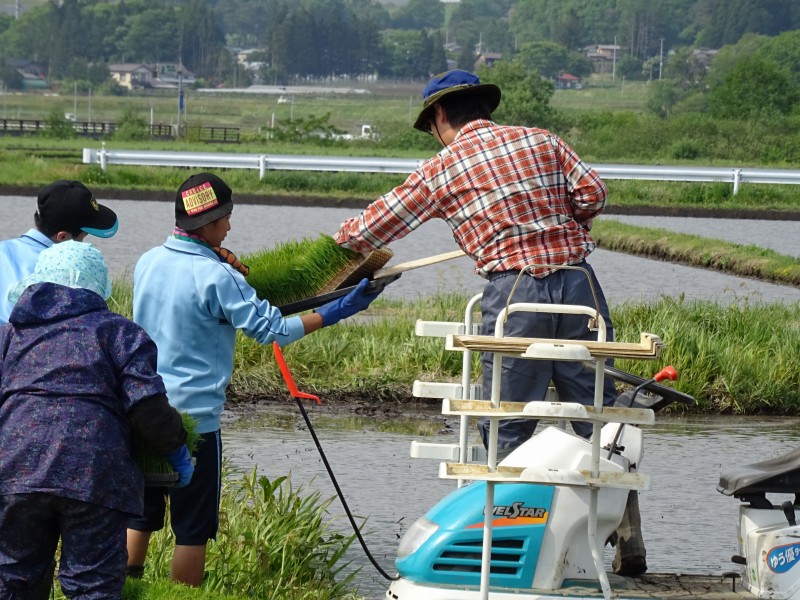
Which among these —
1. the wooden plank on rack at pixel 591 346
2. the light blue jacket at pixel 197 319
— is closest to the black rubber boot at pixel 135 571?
the light blue jacket at pixel 197 319

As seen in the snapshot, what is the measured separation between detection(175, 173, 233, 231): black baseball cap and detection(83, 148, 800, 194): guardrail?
24.4 metres

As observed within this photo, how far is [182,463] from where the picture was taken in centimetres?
440

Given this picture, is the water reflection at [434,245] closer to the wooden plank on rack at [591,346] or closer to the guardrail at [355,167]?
the guardrail at [355,167]

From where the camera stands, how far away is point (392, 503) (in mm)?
7000

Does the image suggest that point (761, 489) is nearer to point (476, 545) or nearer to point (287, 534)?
point (476, 545)

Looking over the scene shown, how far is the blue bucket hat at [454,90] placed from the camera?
533 centimetres

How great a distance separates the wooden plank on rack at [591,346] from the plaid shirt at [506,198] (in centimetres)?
71

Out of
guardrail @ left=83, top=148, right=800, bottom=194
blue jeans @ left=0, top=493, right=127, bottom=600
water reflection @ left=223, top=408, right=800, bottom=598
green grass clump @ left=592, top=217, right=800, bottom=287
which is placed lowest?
green grass clump @ left=592, top=217, right=800, bottom=287

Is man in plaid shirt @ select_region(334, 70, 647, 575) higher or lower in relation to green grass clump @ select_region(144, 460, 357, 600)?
higher

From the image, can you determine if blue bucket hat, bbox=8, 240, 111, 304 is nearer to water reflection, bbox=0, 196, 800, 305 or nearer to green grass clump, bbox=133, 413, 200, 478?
green grass clump, bbox=133, 413, 200, 478

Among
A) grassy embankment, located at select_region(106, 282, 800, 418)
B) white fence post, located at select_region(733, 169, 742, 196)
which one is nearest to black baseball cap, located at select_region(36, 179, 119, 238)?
grassy embankment, located at select_region(106, 282, 800, 418)

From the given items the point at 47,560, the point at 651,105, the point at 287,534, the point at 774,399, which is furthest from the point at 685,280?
the point at 651,105

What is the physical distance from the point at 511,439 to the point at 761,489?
93 cm

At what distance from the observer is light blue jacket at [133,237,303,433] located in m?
4.77
